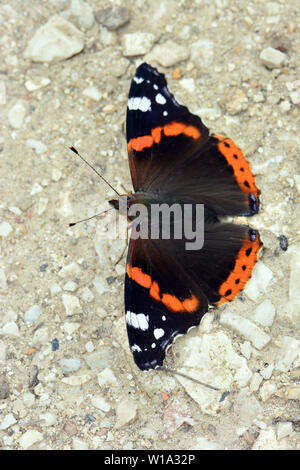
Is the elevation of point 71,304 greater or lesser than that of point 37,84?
lesser

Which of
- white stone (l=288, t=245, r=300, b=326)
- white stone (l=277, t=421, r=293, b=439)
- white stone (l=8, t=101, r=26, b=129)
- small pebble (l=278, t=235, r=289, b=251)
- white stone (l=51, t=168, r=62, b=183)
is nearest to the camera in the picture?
white stone (l=277, t=421, r=293, b=439)

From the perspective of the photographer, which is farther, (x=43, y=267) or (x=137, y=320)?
(x=43, y=267)

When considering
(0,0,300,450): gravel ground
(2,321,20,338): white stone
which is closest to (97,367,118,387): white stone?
(0,0,300,450): gravel ground

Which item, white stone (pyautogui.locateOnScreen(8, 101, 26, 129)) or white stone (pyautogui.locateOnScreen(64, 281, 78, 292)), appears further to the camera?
white stone (pyautogui.locateOnScreen(8, 101, 26, 129))

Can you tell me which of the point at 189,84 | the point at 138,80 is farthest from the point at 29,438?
the point at 189,84

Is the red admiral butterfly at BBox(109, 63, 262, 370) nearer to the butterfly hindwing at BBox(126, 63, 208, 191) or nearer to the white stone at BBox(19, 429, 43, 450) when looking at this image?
the butterfly hindwing at BBox(126, 63, 208, 191)

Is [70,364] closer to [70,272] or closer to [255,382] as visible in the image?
[70,272]

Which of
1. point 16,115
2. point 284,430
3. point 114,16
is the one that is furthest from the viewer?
point 114,16

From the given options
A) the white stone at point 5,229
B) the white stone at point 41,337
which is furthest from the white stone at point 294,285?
the white stone at point 5,229
